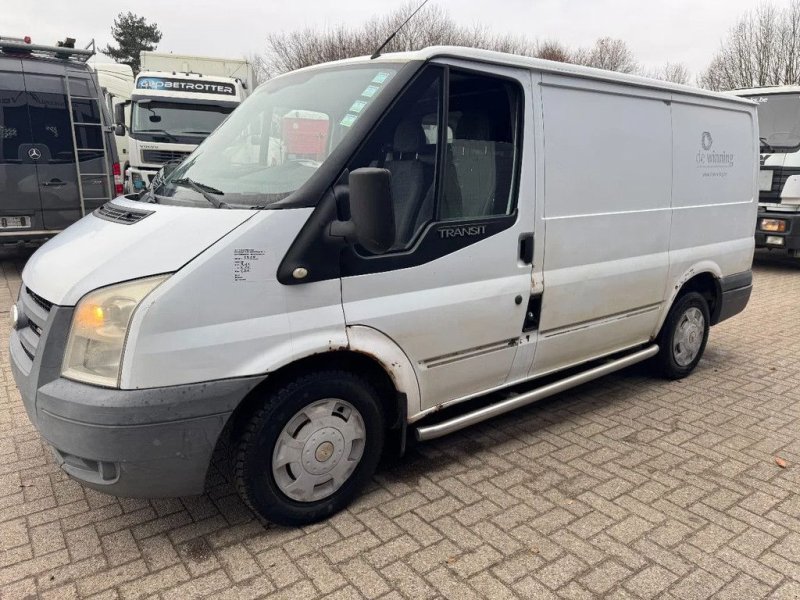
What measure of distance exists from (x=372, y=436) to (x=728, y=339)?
16.3 ft

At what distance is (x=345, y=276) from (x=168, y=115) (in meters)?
10.7

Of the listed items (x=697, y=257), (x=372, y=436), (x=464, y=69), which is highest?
(x=464, y=69)

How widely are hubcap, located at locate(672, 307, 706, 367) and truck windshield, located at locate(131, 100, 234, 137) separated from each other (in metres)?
9.52

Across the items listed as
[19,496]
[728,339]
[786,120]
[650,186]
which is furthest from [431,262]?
[786,120]

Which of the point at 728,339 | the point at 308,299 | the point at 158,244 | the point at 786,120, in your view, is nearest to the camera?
the point at 158,244

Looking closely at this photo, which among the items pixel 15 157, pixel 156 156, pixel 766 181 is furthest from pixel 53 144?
pixel 766 181

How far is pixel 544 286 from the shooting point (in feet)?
12.1

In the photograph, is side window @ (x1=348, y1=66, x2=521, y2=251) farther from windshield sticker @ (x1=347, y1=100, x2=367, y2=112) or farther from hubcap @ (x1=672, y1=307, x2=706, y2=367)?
hubcap @ (x1=672, y1=307, x2=706, y2=367)

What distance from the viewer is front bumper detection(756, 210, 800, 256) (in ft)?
31.7

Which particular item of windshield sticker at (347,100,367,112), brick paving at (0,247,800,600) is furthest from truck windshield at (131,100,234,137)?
windshield sticker at (347,100,367,112)

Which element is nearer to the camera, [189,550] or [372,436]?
[189,550]

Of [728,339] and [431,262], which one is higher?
[431,262]

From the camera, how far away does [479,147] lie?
3.34 metres

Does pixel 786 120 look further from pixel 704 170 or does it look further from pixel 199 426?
pixel 199 426
